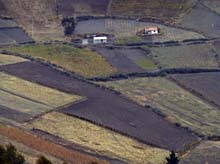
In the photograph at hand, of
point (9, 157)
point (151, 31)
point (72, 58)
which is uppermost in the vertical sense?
point (151, 31)

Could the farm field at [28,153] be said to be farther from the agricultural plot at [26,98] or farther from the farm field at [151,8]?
the farm field at [151,8]

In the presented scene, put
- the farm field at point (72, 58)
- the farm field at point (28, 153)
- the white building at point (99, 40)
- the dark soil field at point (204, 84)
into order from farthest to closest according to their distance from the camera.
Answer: the white building at point (99, 40) → the farm field at point (72, 58) → the dark soil field at point (204, 84) → the farm field at point (28, 153)

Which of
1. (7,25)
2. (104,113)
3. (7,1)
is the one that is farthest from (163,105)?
(7,1)

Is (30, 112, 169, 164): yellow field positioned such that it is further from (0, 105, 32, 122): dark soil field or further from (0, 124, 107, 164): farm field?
(0, 124, 107, 164): farm field

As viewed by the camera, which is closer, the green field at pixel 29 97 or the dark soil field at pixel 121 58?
the green field at pixel 29 97

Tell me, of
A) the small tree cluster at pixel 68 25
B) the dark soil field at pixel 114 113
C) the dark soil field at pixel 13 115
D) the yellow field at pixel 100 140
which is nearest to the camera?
the yellow field at pixel 100 140

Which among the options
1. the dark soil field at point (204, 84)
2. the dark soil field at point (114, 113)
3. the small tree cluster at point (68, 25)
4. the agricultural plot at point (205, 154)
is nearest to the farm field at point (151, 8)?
the small tree cluster at point (68, 25)

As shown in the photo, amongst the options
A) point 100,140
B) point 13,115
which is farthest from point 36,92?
point 100,140

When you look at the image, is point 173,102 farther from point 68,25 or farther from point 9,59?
point 68,25
